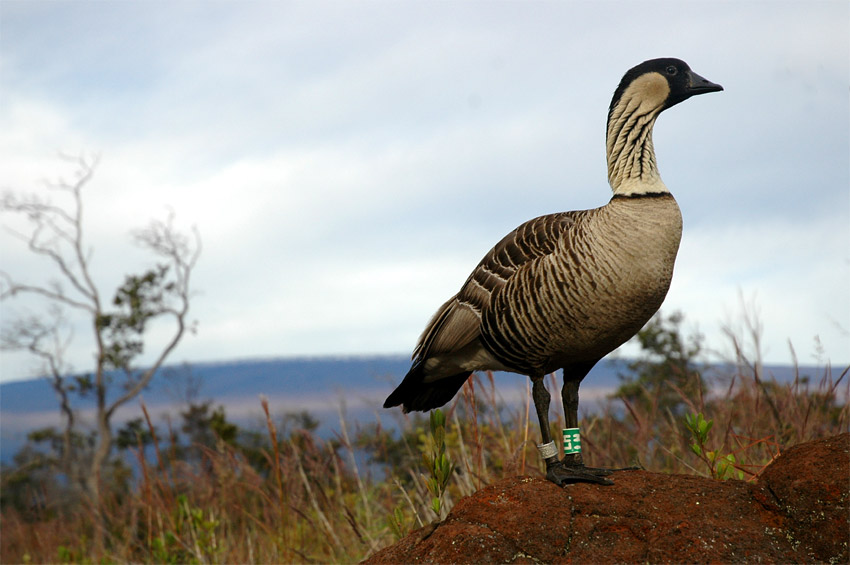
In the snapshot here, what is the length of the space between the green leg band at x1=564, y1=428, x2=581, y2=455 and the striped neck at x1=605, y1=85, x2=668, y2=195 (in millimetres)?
1605

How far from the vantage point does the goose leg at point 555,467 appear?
14.5 feet

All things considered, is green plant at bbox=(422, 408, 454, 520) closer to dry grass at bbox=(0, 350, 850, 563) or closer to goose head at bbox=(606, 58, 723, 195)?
dry grass at bbox=(0, 350, 850, 563)

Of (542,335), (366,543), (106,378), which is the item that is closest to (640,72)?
(542,335)

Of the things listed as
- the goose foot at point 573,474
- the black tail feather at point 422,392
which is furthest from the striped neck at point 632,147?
the black tail feather at point 422,392

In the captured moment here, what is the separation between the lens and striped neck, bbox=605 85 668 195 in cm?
491

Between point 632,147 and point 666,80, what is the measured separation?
1.98ft

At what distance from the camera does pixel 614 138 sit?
201 inches

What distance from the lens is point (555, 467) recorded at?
468 cm

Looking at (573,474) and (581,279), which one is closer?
(573,474)

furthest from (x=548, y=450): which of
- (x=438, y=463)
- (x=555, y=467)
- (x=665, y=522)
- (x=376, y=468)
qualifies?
(x=376, y=468)

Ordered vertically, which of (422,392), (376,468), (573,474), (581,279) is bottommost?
(376,468)

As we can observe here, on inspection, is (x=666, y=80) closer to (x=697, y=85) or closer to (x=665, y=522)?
(x=697, y=85)

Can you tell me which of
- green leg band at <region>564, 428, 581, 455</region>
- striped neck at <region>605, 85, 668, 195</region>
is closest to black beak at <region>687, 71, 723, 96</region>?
striped neck at <region>605, 85, 668, 195</region>

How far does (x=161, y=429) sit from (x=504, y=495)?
418cm
